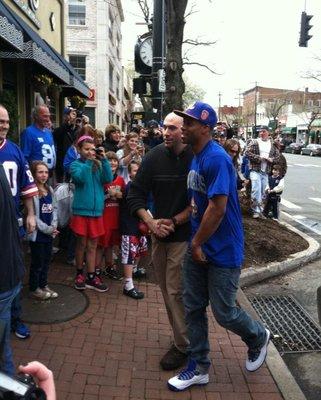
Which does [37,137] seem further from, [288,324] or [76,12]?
[76,12]

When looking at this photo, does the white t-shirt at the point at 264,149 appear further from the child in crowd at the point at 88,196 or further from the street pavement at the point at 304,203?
the child in crowd at the point at 88,196

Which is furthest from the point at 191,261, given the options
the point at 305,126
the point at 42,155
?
the point at 305,126

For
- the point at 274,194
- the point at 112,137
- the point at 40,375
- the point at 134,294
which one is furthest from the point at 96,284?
the point at 274,194

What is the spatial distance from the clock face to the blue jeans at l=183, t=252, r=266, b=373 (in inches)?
285

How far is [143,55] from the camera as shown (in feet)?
32.1

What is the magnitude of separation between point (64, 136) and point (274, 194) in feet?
15.0

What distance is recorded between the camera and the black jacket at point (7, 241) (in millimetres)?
2545

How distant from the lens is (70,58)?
27.8 metres

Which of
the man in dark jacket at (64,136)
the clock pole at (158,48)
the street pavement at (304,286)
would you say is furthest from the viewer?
the clock pole at (158,48)

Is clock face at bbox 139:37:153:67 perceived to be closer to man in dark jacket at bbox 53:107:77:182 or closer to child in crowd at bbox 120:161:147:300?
man in dark jacket at bbox 53:107:77:182

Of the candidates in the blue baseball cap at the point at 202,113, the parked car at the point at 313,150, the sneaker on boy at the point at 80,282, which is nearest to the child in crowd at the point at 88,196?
the sneaker on boy at the point at 80,282

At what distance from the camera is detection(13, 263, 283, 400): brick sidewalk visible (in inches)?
131

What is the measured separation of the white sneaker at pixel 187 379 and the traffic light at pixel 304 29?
15698 mm

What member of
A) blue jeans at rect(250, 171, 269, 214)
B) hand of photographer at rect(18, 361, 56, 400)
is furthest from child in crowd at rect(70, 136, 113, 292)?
blue jeans at rect(250, 171, 269, 214)
